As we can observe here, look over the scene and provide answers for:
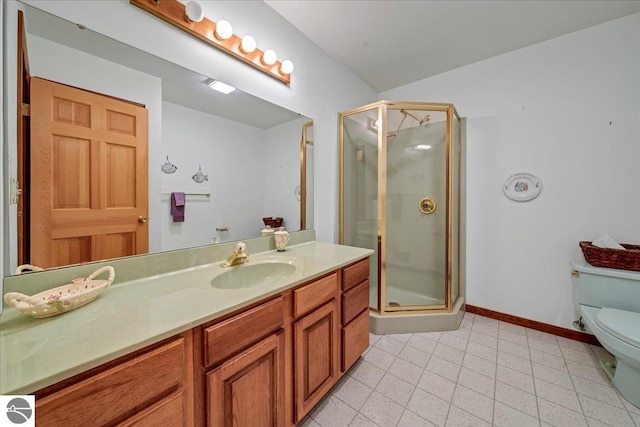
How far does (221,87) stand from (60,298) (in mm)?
1216

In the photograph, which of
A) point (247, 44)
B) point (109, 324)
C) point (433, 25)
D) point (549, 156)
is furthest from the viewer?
point (549, 156)

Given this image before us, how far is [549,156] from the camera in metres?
2.00

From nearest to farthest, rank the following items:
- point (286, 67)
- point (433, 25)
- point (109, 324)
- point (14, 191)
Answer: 1. point (109, 324)
2. point (14, 191)
3. point (286, 67)
4. point (433, 25)

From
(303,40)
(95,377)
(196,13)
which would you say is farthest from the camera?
(303,40)

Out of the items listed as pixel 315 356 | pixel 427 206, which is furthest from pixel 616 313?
pixel 315 356

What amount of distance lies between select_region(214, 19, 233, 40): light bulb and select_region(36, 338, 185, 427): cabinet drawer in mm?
1505

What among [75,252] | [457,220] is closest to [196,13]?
[75,252]

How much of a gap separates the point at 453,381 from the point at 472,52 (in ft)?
8.64

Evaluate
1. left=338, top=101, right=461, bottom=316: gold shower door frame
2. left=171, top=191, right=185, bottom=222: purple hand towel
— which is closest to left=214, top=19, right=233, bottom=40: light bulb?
left=171, top=191, right=185, bottom=222: purple hand towel

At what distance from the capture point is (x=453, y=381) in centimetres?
150

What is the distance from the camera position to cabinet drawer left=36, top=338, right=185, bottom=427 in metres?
0.50

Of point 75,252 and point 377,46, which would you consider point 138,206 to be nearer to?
point 75,252

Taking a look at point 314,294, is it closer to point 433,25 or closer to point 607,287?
point 607,287

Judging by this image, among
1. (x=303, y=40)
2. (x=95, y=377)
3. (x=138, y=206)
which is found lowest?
(x=95, y=377)
